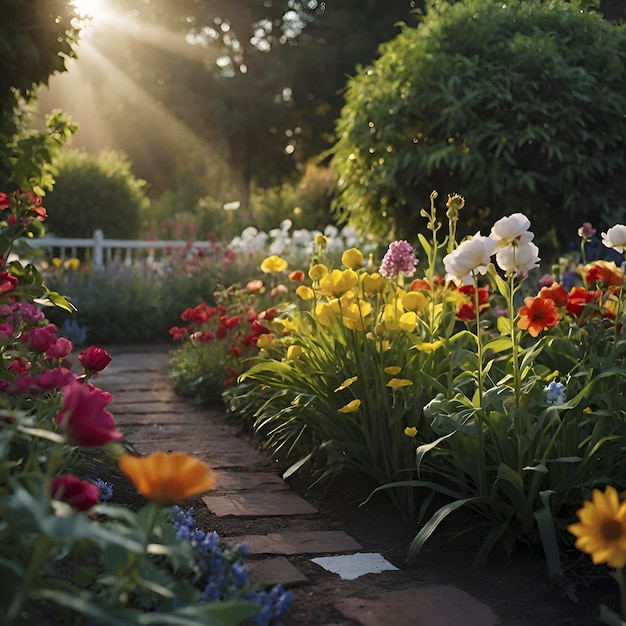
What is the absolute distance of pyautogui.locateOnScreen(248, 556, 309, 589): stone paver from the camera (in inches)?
88.9

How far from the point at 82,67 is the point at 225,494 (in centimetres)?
2601

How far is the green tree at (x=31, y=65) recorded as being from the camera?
137 inches

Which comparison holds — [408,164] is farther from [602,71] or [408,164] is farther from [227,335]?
[227,335]

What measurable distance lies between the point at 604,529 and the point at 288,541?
4.50ft

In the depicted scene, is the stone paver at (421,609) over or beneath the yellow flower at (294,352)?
beneath

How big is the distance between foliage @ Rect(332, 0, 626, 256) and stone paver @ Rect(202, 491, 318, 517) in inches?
144

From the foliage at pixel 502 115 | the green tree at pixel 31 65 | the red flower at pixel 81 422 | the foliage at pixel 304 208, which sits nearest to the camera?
the red flower at pixel 81 422

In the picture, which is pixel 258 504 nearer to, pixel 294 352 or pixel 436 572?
pixel 294 352

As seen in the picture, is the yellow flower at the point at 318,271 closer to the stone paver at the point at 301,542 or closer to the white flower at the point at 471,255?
the white flower at the point at 471,255

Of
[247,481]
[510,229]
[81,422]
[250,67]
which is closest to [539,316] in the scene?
[510,229]

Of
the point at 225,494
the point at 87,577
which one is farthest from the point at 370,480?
the point at 87,577

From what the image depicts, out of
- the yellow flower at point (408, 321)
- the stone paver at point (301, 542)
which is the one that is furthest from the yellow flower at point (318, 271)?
the stone paver at point (301, 542)

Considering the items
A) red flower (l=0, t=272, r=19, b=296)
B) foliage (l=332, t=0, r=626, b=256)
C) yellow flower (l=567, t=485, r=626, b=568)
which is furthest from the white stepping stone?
foliage (l=332, t=0, r=626, b=256)

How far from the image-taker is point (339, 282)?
115 inches
